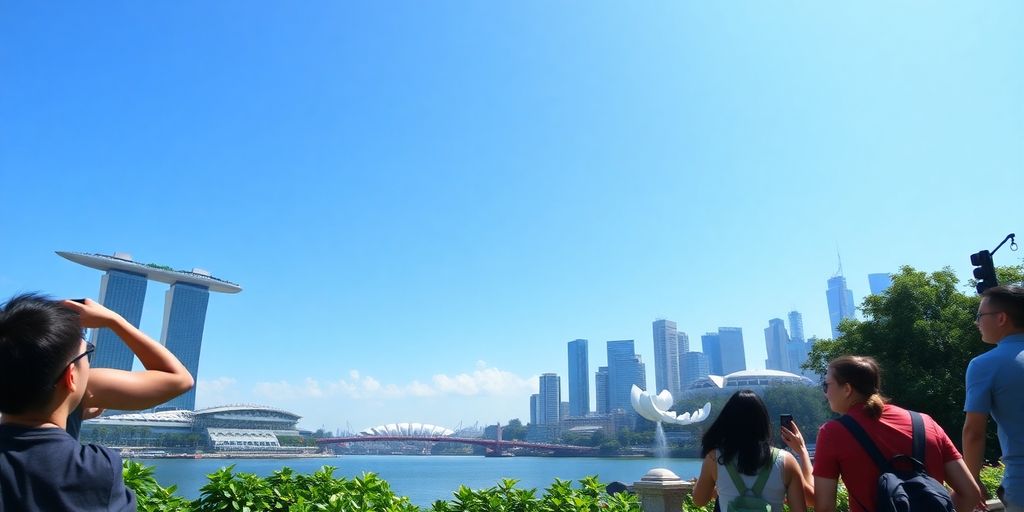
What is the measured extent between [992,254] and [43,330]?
32.3 feet

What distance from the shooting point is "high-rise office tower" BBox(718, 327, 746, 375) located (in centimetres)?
17688

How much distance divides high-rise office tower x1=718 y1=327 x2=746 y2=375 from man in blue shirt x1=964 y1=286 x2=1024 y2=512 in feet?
608

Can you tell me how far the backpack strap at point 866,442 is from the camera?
2352 mm

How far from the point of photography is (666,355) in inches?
6531

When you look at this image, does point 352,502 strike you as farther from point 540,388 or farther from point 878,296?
point 540,388

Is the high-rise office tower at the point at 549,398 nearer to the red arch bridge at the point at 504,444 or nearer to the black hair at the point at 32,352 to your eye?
the red arch bridge at the point at 504,444

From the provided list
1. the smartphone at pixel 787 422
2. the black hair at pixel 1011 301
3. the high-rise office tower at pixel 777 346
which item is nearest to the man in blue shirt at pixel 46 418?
the smartphone at pixel 787 422

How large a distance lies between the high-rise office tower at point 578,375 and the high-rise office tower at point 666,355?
1995cm

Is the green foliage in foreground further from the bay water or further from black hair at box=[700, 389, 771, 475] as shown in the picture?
the bay water

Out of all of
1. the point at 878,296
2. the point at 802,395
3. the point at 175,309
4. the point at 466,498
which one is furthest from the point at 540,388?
the point at 466,498

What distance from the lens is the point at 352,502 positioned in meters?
3.77

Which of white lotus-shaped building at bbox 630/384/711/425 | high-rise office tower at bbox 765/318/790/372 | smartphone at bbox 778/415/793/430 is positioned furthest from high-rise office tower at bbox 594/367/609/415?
smartphone at bbox 778/415/793/430

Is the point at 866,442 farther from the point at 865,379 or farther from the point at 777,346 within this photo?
the point at 777,346

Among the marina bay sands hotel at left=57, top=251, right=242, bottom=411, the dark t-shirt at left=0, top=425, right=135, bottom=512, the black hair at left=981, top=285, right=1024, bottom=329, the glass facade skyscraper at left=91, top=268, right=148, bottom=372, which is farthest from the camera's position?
the marina bay sands hotel at left=57, top=251, right=242, bottom=411
